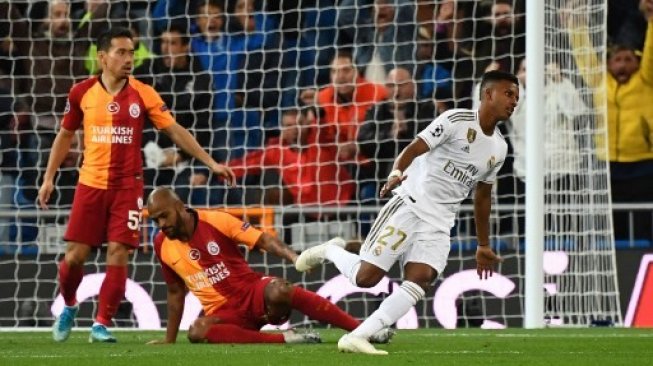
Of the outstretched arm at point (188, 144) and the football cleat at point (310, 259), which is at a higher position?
the outstretched arm at point (188, 144)

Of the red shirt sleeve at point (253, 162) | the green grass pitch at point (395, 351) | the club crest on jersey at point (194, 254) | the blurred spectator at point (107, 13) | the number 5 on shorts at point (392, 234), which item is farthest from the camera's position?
the blurred spectator at point (107, 13)

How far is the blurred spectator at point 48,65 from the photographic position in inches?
539

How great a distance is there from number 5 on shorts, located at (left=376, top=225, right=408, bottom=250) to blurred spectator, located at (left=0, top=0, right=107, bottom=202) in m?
6.12

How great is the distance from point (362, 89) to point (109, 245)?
14.8ft

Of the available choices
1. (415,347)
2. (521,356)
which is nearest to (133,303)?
(415,347)

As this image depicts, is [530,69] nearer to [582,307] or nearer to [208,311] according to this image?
[582,307]

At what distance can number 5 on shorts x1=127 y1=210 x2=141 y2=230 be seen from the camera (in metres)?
9.41

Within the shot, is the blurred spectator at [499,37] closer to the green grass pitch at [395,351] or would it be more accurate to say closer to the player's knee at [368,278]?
the green grass pitch at [395,351]

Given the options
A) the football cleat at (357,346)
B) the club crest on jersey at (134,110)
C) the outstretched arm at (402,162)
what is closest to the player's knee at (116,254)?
the club crest on jersey at (134,110)

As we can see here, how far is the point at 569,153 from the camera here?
39.9ft

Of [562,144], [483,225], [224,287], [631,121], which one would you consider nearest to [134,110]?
[224,287]

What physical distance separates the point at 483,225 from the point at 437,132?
747mm

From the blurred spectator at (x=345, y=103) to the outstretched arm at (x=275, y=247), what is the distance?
4733 mm

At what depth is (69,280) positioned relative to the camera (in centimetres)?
950
